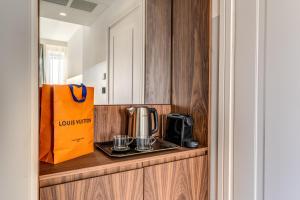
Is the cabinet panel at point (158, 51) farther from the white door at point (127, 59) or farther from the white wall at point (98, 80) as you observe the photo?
the white wall at point (98, 80)

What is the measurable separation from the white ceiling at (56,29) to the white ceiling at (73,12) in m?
0.03

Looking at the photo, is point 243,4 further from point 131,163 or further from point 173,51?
→ point 131,163

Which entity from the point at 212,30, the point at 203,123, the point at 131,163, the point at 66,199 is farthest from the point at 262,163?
the point at 66,199

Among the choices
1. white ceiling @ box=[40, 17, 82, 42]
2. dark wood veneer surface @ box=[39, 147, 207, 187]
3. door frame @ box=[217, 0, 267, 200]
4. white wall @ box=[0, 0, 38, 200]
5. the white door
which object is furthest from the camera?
the white door

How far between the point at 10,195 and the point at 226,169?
38.6 inches

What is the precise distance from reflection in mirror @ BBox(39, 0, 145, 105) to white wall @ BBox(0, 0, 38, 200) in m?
0.57

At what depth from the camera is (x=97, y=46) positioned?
1312 mm

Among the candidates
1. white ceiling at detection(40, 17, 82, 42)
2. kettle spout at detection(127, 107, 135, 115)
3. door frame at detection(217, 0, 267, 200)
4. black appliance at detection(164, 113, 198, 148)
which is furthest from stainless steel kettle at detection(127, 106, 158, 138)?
white ceiling at detection(40, 17, 82, 42)

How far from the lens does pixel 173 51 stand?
1.45 metres

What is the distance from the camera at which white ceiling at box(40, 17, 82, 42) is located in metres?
1.08

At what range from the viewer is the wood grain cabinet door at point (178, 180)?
956 mm

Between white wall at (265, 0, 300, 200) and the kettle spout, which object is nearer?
white wall at (265, 0, 300, 200)

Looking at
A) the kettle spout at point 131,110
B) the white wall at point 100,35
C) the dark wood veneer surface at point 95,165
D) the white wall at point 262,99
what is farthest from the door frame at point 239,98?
the white wall at point 100,35

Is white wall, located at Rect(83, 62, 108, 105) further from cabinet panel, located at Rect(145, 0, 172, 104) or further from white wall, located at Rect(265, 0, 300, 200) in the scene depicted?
white wall, located at Rect(265, 0, 300, 200)
